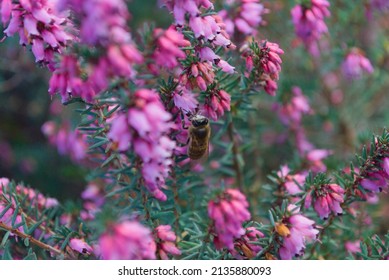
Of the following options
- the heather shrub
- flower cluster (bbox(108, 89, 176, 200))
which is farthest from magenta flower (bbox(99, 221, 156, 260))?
flower cluster (bbox(108, 89, 176, 200))

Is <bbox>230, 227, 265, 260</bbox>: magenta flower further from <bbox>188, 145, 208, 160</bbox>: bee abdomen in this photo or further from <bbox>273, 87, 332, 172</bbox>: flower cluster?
<bbox>273, 87, 332, 172</bbox>: flower cluster

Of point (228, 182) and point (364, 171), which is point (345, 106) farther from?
point (364, 171)

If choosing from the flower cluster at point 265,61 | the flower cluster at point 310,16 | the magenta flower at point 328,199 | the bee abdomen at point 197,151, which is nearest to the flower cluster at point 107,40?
the bee abdomen at point 197,151

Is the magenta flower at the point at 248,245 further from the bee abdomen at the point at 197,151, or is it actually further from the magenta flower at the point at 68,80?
the magenta flower at the point at 68,80

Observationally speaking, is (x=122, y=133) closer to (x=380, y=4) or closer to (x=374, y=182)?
(x=374, y=182)

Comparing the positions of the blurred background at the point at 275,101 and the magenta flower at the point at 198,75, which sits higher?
the magenta flower at the point at 198,75

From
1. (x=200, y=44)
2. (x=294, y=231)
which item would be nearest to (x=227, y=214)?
(x=294, y=231)
